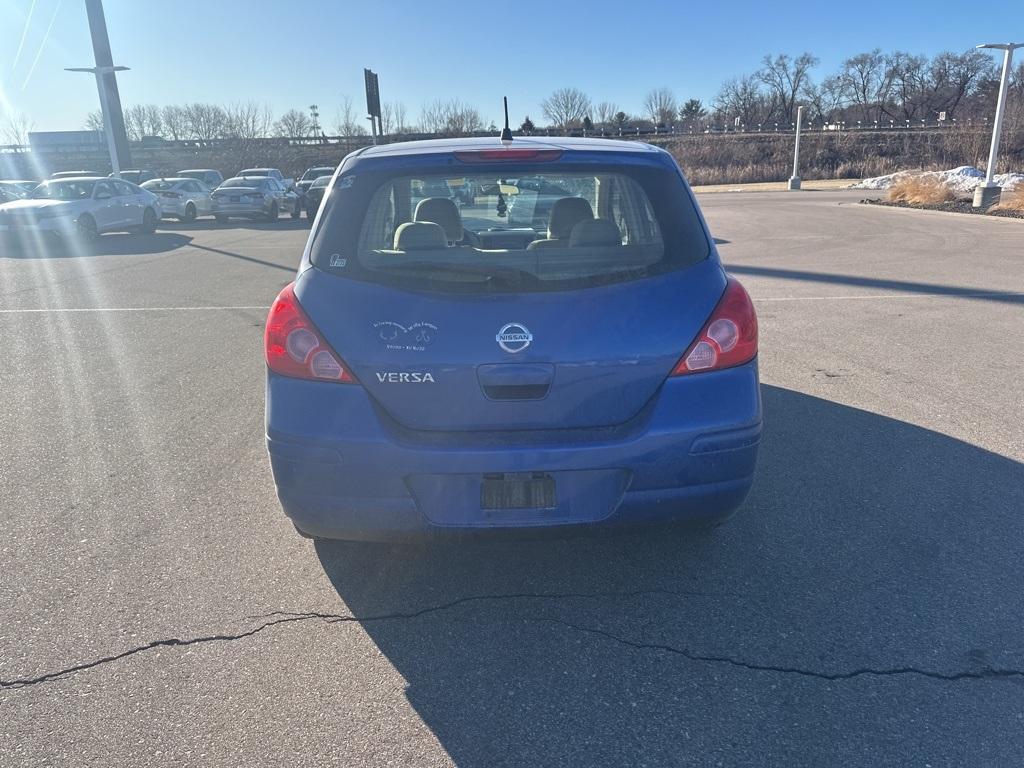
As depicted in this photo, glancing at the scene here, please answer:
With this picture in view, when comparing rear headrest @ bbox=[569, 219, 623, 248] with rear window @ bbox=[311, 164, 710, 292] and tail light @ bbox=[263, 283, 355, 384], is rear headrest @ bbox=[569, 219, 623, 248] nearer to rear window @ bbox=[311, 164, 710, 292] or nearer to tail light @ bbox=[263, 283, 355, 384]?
rear window @ bbox=[311, 164, 710, 292]

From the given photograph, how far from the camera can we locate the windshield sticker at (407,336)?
108 inches

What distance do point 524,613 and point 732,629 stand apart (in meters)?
0.81

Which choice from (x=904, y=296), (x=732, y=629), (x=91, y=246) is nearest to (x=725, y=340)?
(x=732, y=629)

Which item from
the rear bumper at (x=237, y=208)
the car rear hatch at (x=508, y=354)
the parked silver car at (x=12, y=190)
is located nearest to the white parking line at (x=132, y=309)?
the car rear hatch at (x=508, y=354)

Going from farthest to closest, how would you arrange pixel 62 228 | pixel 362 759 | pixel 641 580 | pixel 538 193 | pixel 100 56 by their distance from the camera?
pixel 100 56 → pixel 62 228 → pixel 538 193 → pixel 641 580 → pixel 362 759

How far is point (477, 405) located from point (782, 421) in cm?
311

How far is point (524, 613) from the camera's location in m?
3.06

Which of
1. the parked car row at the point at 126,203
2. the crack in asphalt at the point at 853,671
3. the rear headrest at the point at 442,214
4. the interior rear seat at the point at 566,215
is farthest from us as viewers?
the parked car row at the point at 126,203

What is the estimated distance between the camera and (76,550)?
356 centimetres

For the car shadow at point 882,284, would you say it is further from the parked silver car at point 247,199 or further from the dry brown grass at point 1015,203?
the parked silver car at point 247,199

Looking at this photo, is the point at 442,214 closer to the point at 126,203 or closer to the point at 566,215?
the point at 566,215

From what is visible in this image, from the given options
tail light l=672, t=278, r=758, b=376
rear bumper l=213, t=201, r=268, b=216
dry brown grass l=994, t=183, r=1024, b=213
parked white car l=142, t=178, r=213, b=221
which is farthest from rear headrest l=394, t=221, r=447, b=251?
parked white car l=142, t=178, r=213, b=221

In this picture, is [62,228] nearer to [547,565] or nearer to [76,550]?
[76,550]

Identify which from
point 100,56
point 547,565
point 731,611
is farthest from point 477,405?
point 100,56
